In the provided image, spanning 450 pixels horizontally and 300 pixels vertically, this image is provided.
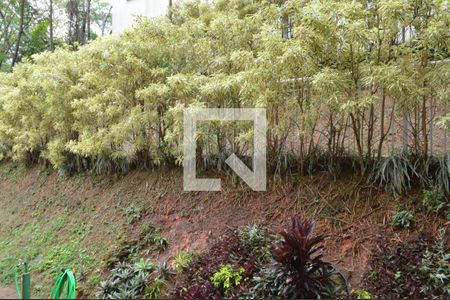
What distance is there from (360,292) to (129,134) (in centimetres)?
410

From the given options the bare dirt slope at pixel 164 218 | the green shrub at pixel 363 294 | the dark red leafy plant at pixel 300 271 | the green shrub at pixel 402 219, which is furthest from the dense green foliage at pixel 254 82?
the green shrub at pixel 363 294

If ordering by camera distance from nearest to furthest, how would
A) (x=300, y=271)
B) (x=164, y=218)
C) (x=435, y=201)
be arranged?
(x=300, y=271), (x=435, y=201), (x=164, y=218)

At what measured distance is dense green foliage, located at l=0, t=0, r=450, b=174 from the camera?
12.4 feet

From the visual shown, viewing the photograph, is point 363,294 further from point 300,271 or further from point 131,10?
point 131,10

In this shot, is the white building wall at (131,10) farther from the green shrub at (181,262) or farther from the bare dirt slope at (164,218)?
the green shrub at (181,262)

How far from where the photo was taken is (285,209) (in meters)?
4.63

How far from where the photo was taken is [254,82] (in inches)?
167

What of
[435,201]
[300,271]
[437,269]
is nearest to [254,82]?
[300,271]

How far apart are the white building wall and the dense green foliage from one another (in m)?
4.01

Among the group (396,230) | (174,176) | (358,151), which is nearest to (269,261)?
(396,230)

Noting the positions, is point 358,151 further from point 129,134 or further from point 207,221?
point 129,134

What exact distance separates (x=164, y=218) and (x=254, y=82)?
244 cm

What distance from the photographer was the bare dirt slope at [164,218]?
4.09 meters

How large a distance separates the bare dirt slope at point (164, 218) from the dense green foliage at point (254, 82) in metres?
0.39
